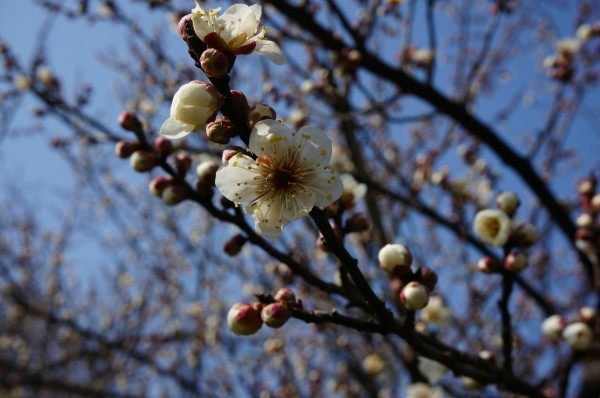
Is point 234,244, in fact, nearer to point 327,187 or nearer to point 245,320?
point 245,320

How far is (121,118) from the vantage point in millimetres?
1620

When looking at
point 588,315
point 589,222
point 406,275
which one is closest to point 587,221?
point 589,222

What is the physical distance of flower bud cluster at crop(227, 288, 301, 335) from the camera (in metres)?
1.12

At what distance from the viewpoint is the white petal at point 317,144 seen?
1.06 meters

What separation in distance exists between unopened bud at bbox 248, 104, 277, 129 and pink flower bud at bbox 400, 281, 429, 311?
612 millimetres

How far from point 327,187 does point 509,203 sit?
95 cm

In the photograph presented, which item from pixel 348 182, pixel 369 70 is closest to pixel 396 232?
pixel 369 70

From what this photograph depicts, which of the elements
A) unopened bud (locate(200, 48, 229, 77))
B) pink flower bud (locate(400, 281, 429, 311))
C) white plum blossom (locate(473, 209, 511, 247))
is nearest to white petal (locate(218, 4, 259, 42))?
unopened bud (locate(200, 48, 229, 77))

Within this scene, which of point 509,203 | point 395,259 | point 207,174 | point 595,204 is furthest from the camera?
point 595,204

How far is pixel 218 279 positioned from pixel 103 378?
2.10 m

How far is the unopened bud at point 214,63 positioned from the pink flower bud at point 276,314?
0.56 m

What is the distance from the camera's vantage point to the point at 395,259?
51.5 inches

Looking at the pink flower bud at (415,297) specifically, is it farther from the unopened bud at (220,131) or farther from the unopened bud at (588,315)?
the unopened bud at (588,315)

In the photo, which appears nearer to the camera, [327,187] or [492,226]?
[327,187]
